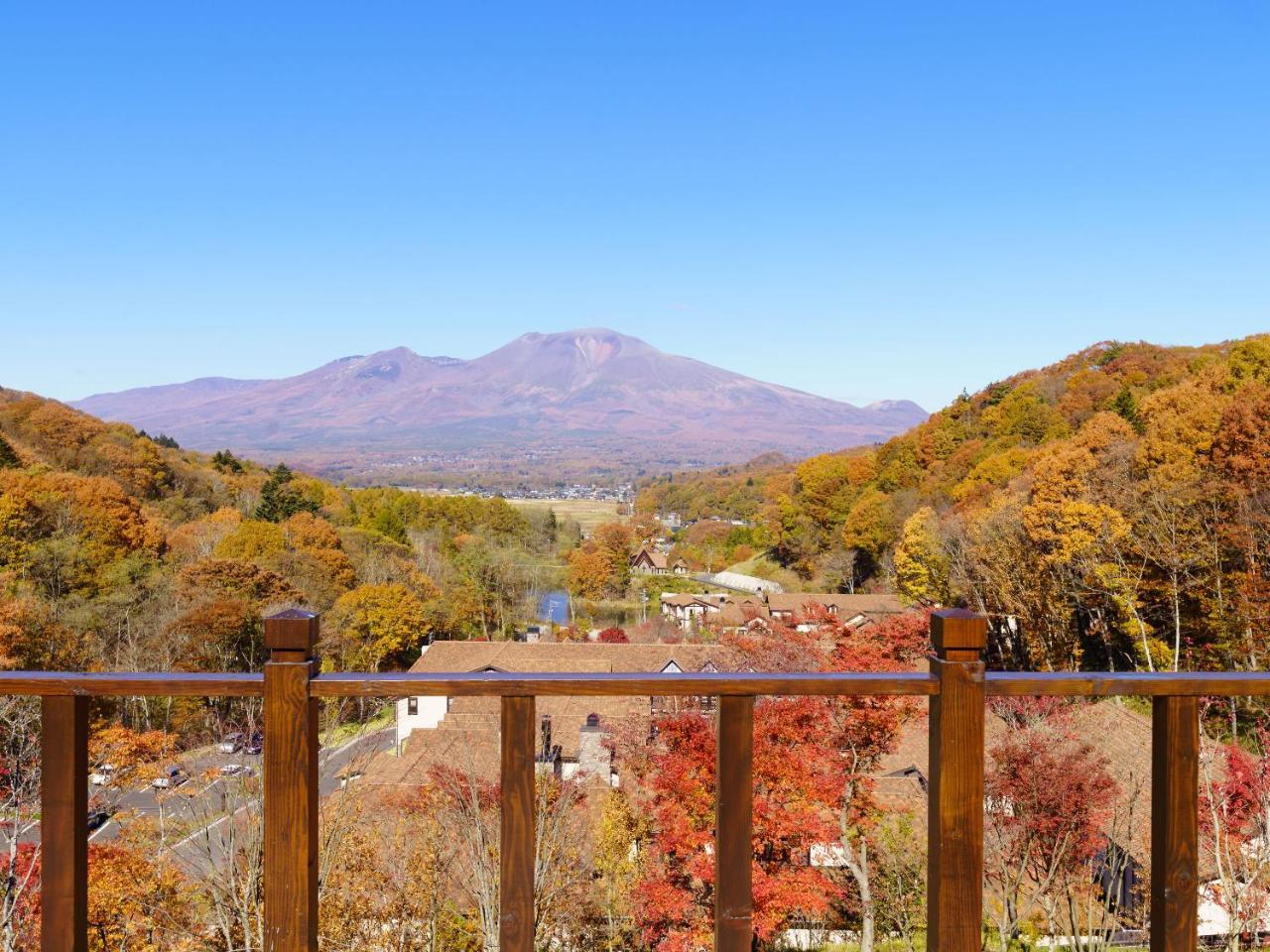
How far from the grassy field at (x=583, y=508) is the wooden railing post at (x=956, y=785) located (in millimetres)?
71040

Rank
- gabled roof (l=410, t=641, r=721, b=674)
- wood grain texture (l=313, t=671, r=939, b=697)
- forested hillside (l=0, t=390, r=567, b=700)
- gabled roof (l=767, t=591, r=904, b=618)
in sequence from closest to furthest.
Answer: wood grain texture (l=313, t=671, r=939, b=697) < gabled roof (l=410, t=641, r=721, b=674) < forested hillside (l=0, t=390, r=567, b=700) < gabled roof (l=767, t=591, r=904, b=618)

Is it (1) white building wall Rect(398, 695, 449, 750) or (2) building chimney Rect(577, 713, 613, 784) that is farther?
(1) white building wall Rect(398, 695, 449, 750)

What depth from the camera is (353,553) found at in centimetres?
3994

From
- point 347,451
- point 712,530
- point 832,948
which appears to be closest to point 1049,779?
point 832,948

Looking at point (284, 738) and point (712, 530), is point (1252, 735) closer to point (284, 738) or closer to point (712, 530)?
point (284, 738)

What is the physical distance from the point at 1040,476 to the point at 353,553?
2912 cm

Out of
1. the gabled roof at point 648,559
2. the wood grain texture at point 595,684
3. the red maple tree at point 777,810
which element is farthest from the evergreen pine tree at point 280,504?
the wood grain texture at point 595,684

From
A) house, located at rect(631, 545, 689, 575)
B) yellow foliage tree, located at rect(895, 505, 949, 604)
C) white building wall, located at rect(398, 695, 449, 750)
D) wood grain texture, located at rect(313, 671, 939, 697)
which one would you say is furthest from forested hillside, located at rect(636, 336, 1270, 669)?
wood grain texture, located at rect(313, 671, 939, 697)

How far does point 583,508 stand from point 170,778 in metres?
94.2

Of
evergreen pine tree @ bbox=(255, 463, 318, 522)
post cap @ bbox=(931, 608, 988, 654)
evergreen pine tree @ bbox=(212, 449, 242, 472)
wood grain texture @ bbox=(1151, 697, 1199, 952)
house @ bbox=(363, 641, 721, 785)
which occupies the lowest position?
house @ bbox=(363, 641, 721, 785)

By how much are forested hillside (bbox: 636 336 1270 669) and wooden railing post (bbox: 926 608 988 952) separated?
57.9 ft

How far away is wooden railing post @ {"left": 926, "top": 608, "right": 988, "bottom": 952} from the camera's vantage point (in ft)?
5.55

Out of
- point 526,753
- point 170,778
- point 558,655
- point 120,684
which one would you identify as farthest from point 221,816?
point 558,655

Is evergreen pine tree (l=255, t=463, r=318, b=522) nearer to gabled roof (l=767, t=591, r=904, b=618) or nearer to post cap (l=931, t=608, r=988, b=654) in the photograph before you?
gabled roof (l=767, t=591, r=904, b=618)
